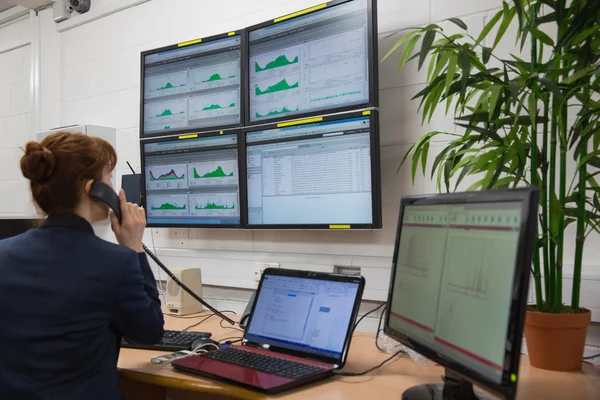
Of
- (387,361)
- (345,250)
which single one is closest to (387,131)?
(345,250)

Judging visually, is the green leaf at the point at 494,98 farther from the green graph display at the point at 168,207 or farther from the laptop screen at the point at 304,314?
the green graph display at the point at 168,207

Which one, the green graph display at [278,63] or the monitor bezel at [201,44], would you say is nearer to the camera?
the green graph display at [278,63]

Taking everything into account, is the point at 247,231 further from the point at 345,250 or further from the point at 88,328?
the point at 88,328

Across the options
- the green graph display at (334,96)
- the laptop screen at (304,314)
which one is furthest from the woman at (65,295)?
the green graph display at (334,96)

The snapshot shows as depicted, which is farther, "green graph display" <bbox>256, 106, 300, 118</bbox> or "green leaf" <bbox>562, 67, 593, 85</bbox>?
"green graph display" <bbox>256, 106, 300, 118</bbox>

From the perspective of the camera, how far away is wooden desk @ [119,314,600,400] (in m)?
1.23

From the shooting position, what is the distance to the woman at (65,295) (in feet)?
4.05

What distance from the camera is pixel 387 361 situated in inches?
59.6

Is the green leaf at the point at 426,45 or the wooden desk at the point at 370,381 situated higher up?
the green leaf at the point at 426,45

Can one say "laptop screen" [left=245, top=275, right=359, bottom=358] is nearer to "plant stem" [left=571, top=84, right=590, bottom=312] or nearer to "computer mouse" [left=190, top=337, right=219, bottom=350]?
"computer mouse" [left=190, top=337, right=219, bottom=350]

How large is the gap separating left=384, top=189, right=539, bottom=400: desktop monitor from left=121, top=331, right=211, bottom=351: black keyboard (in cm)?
70

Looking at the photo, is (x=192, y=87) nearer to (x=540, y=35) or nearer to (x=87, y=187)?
(x=87, y=187)

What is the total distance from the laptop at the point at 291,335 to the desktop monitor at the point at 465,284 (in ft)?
0.67

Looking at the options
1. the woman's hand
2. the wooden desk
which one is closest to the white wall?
the wooden desk
